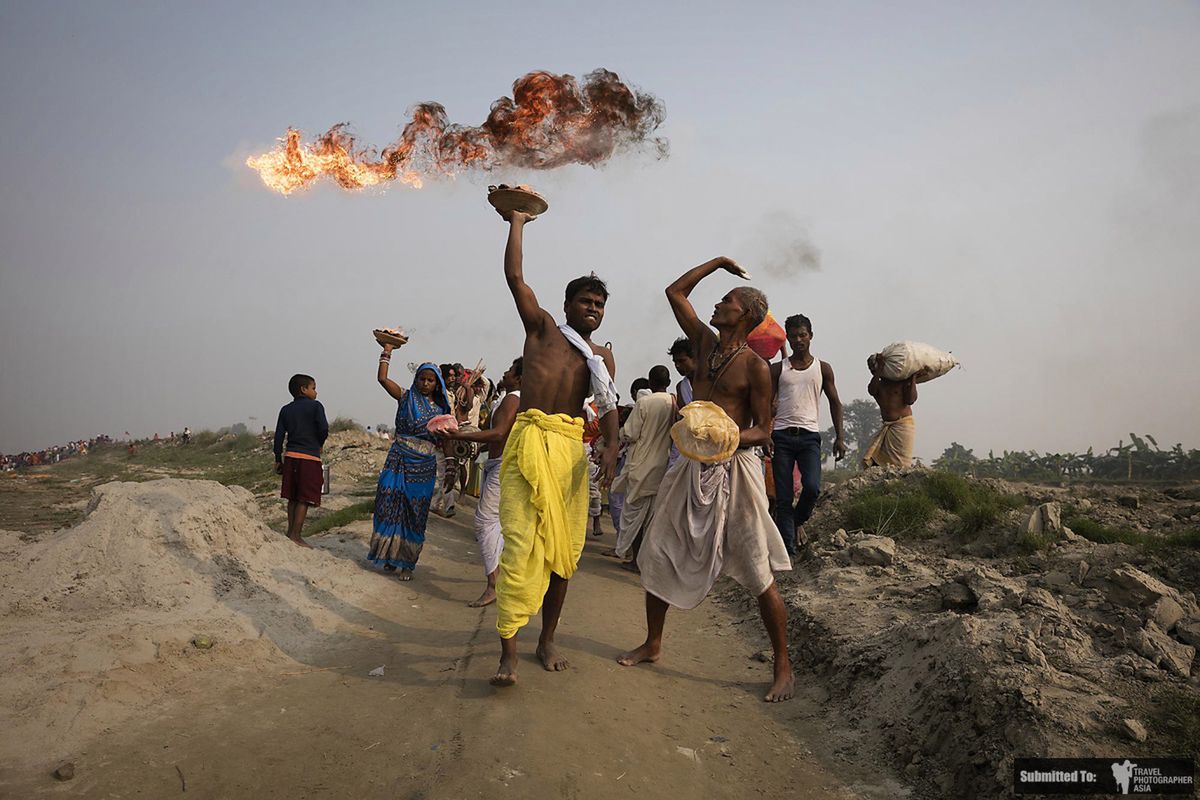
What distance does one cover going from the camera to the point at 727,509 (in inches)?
171

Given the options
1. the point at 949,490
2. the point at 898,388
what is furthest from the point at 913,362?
the point at 949,490

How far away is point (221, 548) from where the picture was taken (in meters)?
5.93

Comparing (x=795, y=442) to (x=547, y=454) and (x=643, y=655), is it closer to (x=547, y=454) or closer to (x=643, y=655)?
(x=643, y=655)

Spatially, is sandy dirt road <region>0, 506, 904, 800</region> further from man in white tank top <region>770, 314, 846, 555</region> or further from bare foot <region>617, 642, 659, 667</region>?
man in white tank top <region>770, 314, 846, 555</region>

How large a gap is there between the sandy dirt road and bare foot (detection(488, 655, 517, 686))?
0.06 metres

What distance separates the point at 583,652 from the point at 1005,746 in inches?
101

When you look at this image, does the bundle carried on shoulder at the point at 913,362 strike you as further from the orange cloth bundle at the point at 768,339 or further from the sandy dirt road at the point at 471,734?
the sandy dirt road at the point at 471,734

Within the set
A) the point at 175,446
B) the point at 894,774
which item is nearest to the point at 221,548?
the point at 894,774

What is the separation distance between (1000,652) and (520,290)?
10.7 feet

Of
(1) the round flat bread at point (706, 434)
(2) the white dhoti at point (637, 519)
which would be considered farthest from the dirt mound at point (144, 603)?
(1) the round flat bread at point (706, 434)

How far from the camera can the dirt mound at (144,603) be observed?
333cm

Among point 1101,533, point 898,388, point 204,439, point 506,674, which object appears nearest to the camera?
point 506,674

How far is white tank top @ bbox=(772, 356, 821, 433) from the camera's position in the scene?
7.21 meters

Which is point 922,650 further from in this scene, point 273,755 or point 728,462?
point 273,755
